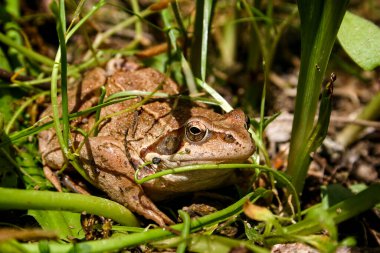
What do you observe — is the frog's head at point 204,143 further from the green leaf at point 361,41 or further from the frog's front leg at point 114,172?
the green leaf at point 361,41

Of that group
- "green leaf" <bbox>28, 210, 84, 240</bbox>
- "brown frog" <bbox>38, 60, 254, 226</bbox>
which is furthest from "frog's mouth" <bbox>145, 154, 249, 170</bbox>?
"green leaf" <bbox>28, 210, 84, 240</bbox>

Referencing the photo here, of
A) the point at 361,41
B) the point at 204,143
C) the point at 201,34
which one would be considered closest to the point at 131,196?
the point at 204,143

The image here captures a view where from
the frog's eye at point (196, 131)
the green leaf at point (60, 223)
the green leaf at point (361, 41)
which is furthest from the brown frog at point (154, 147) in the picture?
the green leaf at point (361, 41)

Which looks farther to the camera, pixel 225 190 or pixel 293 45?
pixel 293 45

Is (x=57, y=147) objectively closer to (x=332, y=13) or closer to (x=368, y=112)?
(x=332, y=13)

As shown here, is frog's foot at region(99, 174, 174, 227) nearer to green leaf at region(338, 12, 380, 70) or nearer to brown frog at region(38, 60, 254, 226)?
brown frog at region(38, 60, 254, 226)

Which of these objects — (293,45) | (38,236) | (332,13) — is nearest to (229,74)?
(293,45)

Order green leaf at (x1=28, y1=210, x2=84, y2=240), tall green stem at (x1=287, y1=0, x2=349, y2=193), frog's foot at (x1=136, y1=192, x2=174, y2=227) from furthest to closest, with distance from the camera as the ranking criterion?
frog's foot at (x1=136, y1=192, x2=174, y2=227) < green leaf at (x1=28, y1=210, x2=84, y2=240) < tall green stem at (x1=287, y1=0, x2=349, y2=193)
